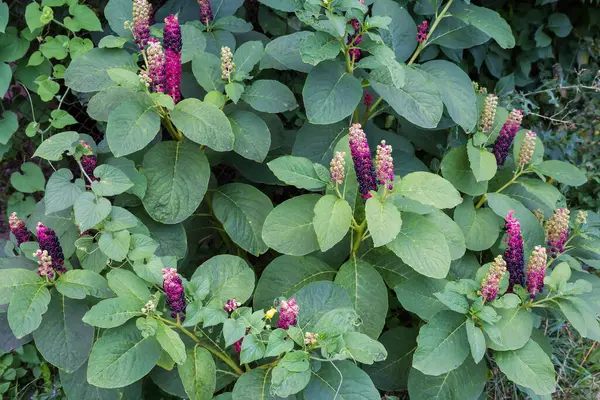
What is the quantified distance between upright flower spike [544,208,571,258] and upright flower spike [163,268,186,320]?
1.59 metres

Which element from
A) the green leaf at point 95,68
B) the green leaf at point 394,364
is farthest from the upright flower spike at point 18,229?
the green leaf at point 394,364

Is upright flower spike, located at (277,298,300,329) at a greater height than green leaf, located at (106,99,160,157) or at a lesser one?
lesser

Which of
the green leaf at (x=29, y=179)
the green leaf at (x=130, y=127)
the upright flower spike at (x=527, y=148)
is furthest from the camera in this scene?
the green leaf at (x=29, y=179)

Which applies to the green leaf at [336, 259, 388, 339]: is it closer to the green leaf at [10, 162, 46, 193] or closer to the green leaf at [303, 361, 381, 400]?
the green leaf at [303, 361, 381, 400]

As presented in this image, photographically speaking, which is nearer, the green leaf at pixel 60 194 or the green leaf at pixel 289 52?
the green leaf at pixel 60 194

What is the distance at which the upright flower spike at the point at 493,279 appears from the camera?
2.09 meters

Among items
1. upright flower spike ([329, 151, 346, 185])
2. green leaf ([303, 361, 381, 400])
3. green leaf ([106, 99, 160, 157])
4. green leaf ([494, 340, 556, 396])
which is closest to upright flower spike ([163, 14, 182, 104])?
green leaf ([106, 99, 160, 157])

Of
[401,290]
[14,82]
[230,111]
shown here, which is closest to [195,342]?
[401,290]

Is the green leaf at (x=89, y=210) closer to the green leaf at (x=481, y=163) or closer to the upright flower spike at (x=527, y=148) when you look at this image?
the green leaf at (x=481, y=163)

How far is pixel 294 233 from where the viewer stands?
233 cm

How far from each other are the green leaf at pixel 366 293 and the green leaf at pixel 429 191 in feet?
1.28

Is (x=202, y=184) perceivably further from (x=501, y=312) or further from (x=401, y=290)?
(x=501, y=312)

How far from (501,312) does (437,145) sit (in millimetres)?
1142

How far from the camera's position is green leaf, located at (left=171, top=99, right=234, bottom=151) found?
2330 mm
